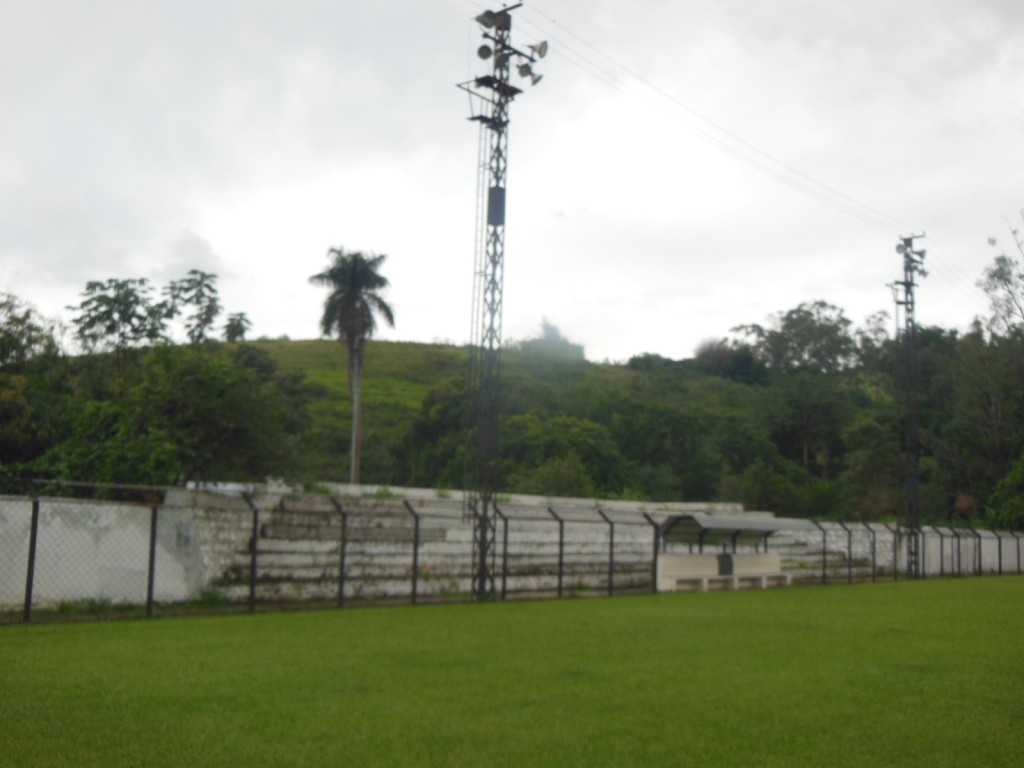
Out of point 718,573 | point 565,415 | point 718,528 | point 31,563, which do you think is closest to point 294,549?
point 31,563

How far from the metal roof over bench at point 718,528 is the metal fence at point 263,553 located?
2.50 feet

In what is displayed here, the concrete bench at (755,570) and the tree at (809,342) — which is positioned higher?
the tree at (809,342)

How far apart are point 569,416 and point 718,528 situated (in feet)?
134

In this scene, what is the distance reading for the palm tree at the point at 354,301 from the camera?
166ft

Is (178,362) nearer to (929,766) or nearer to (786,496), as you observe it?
(929,766)

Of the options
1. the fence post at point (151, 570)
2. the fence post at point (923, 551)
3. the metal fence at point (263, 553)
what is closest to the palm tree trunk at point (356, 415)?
the metal fence at point (263, 553)

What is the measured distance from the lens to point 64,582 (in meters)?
15.4

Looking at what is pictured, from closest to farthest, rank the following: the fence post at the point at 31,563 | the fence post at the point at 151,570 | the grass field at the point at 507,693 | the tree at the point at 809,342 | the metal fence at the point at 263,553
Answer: the grass field at the point at 507,693 < the fence post at the point at 31,563 < the fence post at the point at 151,570 < the metal fence at the point at 263,553 < the tree at the point at 809,342

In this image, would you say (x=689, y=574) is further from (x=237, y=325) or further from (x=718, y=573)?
(x=237, y=325)

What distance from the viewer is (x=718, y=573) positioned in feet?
85.7

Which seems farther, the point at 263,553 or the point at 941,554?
the point at 941,554

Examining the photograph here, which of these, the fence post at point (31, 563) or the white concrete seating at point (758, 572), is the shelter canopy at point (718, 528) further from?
the fence post at point (31, 563)

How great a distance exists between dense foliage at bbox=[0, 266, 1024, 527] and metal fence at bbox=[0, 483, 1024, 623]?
6.10ft

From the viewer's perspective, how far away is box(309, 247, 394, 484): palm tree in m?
50.5
